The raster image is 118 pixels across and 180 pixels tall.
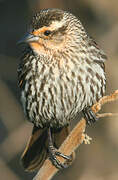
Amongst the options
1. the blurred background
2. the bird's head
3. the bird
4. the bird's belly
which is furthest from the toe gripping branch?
the blurred background

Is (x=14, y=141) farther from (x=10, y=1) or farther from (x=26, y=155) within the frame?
(x=10, y=1)

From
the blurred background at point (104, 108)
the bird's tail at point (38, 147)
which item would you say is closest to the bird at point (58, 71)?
the bird's tail at point (38, 147)

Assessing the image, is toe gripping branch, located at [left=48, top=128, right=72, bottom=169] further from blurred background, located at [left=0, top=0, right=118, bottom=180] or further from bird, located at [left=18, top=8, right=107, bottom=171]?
blurred background, located at [left=0, top=0, right=118, bottom=180]

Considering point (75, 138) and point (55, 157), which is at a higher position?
point (75, 138)

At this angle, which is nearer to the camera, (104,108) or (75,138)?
(75,138)

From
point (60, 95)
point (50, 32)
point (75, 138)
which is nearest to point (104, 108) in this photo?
point (60, 95)

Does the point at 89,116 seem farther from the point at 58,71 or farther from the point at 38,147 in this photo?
the point at 38,147
